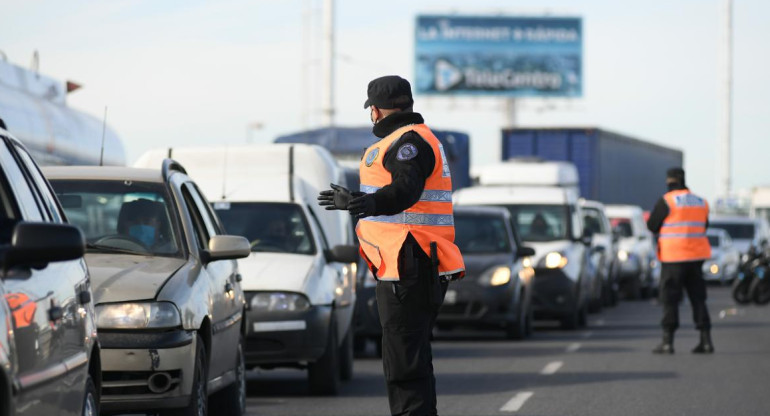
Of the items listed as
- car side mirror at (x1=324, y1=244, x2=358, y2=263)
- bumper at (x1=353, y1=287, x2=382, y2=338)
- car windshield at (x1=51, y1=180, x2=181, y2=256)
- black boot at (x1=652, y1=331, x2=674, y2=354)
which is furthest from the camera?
black boot at (x1=652, y1=331, x2=674, y2=354)

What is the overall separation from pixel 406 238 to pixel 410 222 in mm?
72

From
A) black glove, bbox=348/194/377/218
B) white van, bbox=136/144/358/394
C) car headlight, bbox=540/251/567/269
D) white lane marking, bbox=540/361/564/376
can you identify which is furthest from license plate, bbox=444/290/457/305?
black glove, bbox=348/194/377/218

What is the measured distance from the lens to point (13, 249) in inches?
193

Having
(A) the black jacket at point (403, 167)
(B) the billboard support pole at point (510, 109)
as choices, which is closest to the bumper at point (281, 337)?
(A) the black jacket at point (403, 167)

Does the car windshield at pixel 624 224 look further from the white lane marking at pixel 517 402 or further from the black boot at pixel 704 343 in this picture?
the white lane marking at pixel 517 402

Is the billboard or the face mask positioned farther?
the billboard

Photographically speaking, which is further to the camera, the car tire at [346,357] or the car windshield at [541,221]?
the car windshield at [541,221]

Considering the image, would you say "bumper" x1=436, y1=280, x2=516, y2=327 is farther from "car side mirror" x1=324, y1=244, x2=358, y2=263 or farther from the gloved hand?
the gloved hand

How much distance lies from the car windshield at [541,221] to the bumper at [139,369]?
15.5m

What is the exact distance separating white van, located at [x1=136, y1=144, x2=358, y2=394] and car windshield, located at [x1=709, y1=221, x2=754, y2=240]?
1362 inches

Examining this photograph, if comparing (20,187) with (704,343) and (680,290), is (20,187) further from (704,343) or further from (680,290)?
(704,343)

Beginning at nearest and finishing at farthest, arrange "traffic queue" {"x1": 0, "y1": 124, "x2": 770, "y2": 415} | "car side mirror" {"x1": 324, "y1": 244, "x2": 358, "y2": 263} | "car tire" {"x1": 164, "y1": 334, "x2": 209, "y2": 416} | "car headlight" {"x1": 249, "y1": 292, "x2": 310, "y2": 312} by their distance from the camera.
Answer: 1. "traffic queue" {"x1": 0, "y1": 124, "x2": 770, "y2": 415}
2. "car tire" {"x1": 164, "y1": 334, "x2": 209, "y2": 416}
3. "car headlight" {"x1": 249, "y1": 292, "x2": 310, "y2": 312}
4. "car side mirror" {"x1": 324, "y1": 244, "x2": 358, "y2": 263}

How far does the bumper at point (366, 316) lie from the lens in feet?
55.6

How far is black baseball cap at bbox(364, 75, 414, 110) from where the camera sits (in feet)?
25.1
